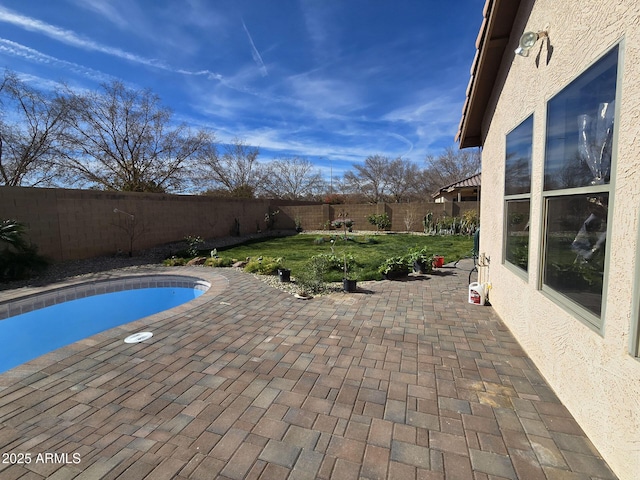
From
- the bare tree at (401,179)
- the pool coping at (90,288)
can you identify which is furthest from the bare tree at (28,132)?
the bare tree at (401,179)

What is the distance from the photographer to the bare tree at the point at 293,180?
3572cm

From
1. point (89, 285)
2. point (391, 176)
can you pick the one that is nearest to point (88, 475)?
point (89, 285)

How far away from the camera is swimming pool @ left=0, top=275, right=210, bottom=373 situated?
16.5 ft

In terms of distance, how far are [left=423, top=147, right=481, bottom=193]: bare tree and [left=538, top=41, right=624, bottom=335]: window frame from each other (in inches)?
1449

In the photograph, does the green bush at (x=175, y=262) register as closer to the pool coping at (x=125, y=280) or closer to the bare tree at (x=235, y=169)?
the pool coping at (x=125, y=280)

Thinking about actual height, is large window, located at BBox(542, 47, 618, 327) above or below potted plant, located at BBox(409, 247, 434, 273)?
above

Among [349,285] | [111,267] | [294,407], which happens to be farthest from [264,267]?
[294,407]

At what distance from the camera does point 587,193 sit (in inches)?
86.0

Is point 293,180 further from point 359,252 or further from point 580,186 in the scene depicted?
point 580,186

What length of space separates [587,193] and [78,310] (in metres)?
8.72

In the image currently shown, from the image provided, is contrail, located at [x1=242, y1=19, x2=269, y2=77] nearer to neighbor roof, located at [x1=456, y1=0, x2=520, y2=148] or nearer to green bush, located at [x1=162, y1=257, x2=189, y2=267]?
green bush, located at [x1=162, y1=257, x2=189, y2=267]

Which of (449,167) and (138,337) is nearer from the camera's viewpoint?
(138,337)

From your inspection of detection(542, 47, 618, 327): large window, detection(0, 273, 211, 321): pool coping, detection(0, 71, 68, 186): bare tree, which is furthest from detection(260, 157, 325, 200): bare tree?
detection(542, 47, 618, 327): large window

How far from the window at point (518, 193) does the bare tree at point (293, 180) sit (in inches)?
1274
